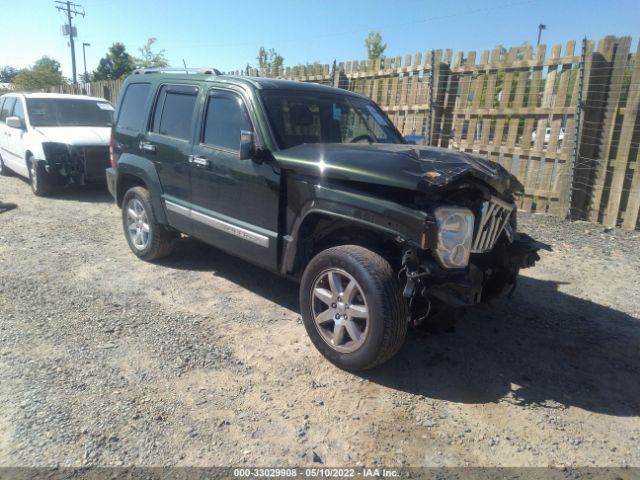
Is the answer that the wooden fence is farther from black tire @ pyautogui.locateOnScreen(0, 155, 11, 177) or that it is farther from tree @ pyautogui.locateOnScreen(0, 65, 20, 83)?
tree @ pyautogui.locateOnScreen(0, 65, 20, 83)

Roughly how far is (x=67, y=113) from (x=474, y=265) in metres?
9.02

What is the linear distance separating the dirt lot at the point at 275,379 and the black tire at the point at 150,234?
216mm

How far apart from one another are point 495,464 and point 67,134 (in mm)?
8908

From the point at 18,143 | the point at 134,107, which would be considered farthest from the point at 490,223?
the point at 18,143

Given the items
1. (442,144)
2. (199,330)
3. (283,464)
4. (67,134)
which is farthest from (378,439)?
(67,134)

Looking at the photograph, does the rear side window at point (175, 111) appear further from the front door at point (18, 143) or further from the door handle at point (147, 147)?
the front door at point (18, 143)

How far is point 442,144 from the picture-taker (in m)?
8.46

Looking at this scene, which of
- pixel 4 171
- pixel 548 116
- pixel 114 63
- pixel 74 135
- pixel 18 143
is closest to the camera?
pixel 548 116

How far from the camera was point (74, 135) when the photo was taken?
28.2 feet

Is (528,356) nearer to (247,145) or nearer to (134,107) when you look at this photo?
(247,145)

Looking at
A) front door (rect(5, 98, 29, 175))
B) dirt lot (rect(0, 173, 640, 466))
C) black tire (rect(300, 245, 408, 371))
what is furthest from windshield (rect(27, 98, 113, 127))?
black tire (rect(300, 245, 408, 371))

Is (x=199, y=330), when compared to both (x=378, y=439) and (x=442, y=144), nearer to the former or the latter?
(x=378, y=439)

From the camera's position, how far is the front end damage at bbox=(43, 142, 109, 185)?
8242 mm

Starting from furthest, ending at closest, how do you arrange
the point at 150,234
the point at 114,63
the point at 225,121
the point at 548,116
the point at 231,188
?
the point at 114,63 < the point at 548,116 < the point at 150,234 < the point at 225,121 < the point at 231,188
